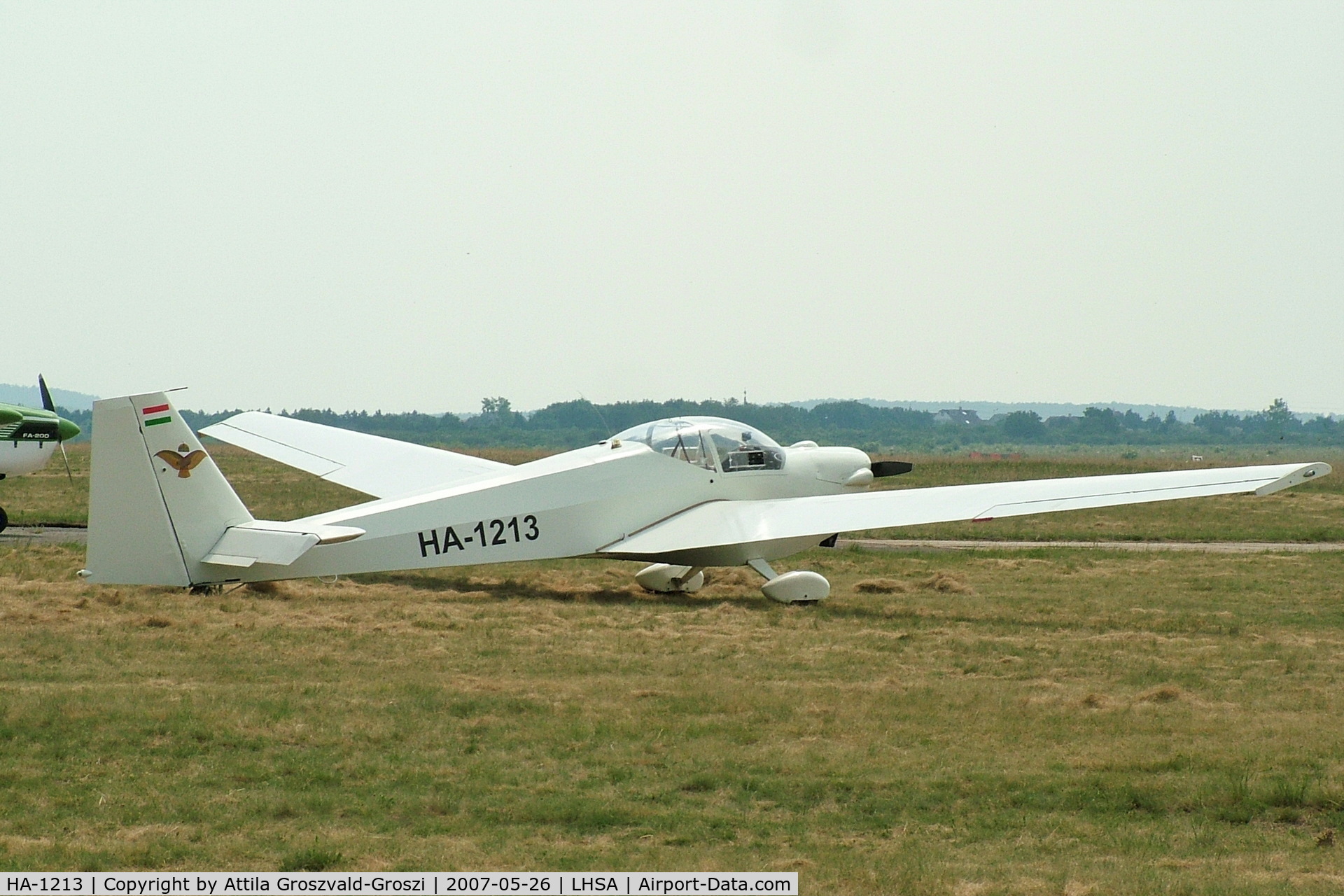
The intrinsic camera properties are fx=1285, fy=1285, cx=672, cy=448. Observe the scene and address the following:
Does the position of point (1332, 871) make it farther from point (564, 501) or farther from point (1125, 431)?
point (1125, 431)

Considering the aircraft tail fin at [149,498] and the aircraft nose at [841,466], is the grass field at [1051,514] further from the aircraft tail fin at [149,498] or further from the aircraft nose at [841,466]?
the aircraft tail fin at [149,498]

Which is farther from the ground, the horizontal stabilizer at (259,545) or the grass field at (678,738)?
the horizontal stabilizer at (259,545)

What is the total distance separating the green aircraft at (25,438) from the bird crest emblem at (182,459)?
1264 cm

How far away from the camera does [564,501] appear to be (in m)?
14.0

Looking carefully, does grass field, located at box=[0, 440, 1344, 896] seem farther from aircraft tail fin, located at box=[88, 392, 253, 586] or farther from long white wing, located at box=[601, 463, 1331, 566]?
long white wing, located at box=[601, 463, 1331, 566]

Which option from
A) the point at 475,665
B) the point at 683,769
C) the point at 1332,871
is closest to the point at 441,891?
the point at 683,769

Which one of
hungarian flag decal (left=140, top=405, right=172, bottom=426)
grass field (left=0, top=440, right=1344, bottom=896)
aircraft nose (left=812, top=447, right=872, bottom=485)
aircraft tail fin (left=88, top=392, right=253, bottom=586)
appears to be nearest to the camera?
grass field (left=0, top=440, right=1344, bottom=896)

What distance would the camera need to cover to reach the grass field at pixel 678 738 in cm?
587

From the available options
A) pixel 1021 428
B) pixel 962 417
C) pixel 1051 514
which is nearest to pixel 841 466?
pixel 1051 514

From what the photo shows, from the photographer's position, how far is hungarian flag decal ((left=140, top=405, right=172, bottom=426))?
35.4 feet

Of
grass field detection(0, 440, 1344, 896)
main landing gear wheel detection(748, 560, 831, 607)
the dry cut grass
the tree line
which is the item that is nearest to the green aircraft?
grass field detection(0, 440, 1344, 896)

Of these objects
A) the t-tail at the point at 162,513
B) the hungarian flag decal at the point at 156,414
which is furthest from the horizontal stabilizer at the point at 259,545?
the hungarian flag decal at the point at 156,414

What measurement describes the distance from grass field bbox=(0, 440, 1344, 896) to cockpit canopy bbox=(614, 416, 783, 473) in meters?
2.16

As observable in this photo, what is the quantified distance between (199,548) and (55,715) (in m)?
3.56
